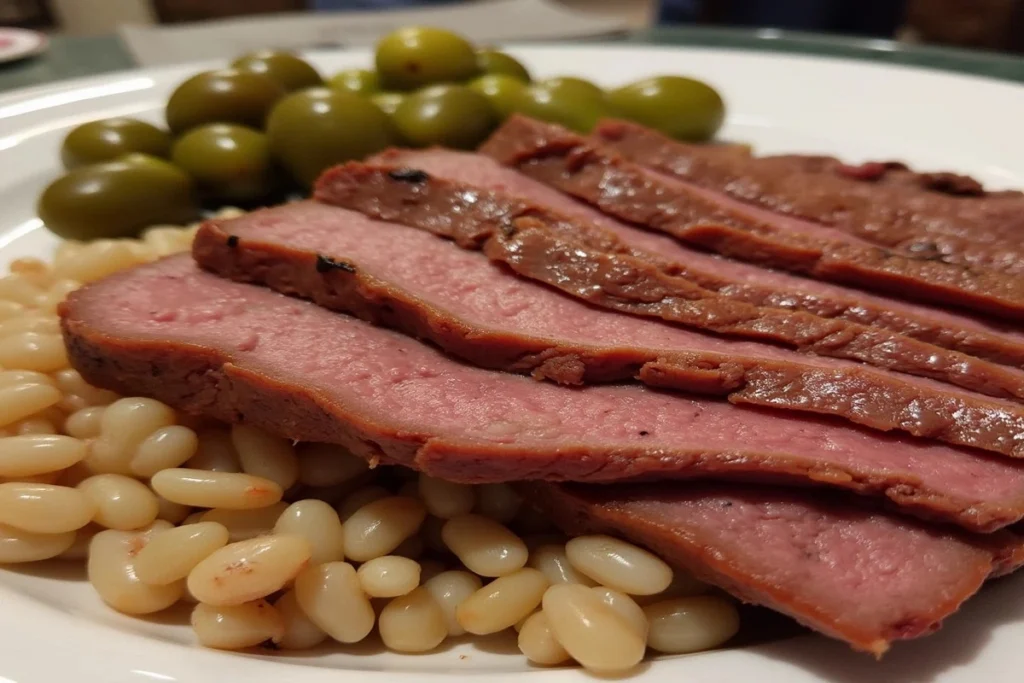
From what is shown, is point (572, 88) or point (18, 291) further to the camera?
point (572, 88)

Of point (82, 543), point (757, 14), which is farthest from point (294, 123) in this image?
point (757, 14)

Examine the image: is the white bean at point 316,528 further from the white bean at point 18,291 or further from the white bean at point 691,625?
the white bean at point 18,291

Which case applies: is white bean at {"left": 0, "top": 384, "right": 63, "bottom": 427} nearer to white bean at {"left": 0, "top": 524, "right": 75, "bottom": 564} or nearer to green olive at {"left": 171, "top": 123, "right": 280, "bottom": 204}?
white bean at {"left": 0, "top": 524, "right": 75, "bottom": 564}

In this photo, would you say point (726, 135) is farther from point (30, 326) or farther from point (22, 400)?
point (22, 400)

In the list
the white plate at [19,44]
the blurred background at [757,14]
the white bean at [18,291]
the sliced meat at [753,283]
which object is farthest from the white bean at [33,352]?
the blurred background at [757,14]

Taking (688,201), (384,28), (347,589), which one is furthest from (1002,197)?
(384,28)

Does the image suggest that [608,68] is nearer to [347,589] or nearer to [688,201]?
[688,201]

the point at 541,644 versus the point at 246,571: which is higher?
the point at 246,571

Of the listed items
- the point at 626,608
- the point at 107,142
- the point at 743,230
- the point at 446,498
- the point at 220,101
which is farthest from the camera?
the point at 220,101
